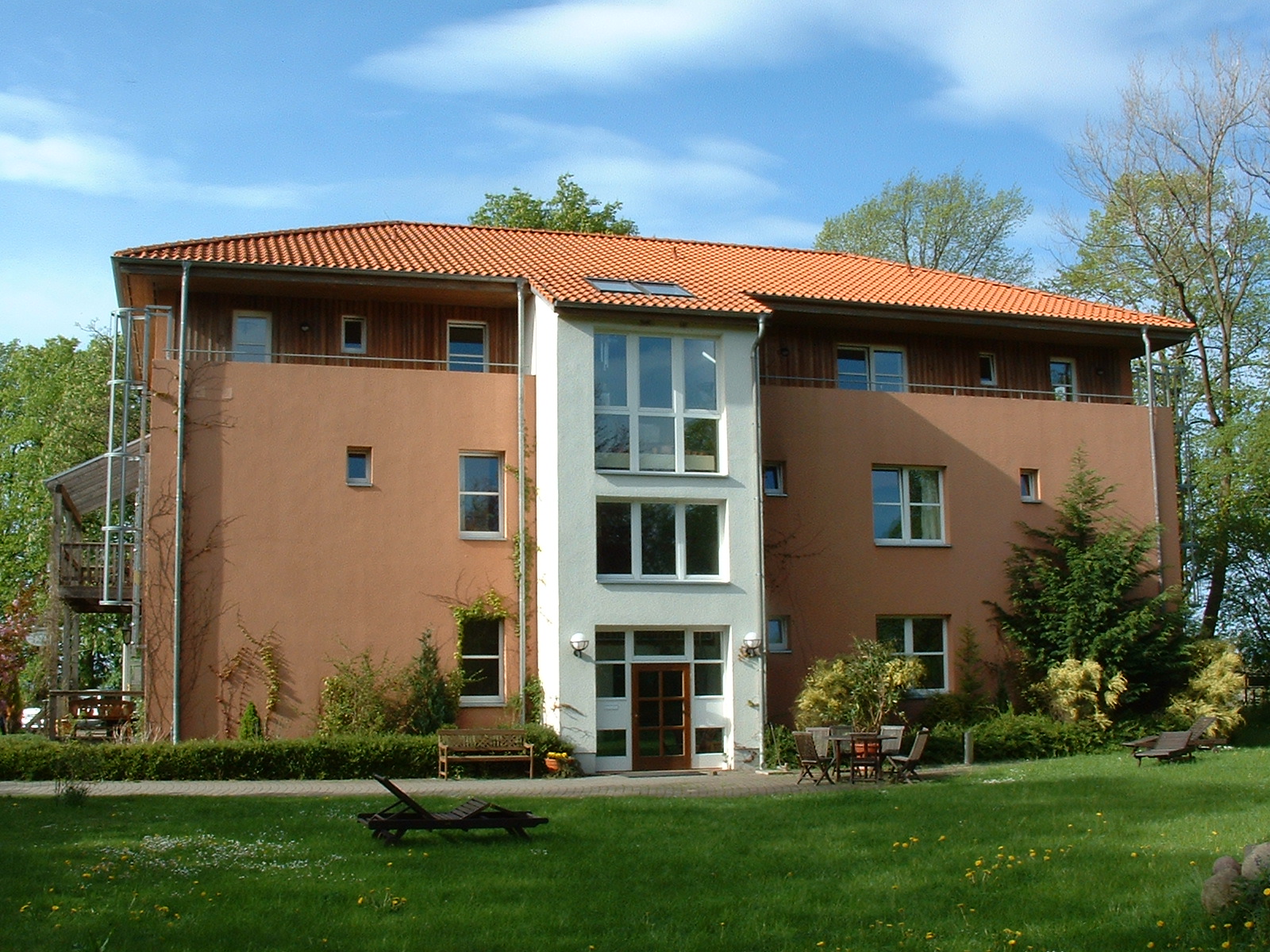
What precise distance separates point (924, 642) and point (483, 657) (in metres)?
8.73

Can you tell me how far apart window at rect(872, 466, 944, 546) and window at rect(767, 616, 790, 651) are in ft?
9.11

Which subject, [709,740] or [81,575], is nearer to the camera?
[709,740]

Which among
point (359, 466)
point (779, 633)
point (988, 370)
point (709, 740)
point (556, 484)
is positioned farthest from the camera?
point (988, 370)

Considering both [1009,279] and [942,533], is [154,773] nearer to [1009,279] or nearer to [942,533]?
[942,533]

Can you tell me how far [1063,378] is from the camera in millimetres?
28703

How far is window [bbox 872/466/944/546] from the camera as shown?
26.0 m

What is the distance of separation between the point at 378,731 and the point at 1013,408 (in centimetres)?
1425

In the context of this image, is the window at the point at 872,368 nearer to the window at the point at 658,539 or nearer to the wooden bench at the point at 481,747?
the window at the point at 658,539

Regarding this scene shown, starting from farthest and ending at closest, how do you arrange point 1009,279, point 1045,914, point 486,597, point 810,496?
1. point 1009,279
2. point 810,496
3. point 486,597
4. point 1045,914

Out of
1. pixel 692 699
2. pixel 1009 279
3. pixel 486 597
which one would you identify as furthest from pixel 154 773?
pixel 1009 279

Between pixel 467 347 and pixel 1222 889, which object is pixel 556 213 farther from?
pixel 1222 889

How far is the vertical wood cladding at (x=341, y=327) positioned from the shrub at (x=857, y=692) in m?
8.57

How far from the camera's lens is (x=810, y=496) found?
2534 cm

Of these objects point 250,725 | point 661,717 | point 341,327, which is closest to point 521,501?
point 661,717
